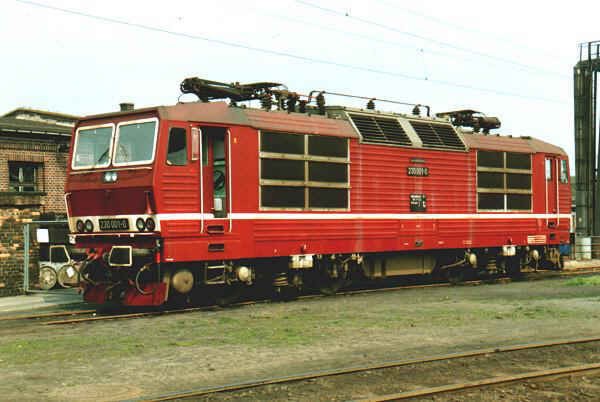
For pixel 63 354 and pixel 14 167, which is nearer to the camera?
pixel 63 354

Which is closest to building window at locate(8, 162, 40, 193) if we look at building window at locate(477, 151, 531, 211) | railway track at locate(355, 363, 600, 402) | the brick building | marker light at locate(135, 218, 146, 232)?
the brick building

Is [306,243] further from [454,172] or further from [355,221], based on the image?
[454,172]

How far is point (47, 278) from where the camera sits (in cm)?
1747

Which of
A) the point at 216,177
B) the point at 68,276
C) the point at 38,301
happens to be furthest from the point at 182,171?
the point at 38,301

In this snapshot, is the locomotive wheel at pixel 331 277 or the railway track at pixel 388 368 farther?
the locomotive wheel at pixel 331 277

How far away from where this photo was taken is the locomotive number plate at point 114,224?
14.6m

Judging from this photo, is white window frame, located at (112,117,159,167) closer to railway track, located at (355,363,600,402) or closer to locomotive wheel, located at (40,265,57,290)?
locomotive wheel, located at (40,265,57,290)

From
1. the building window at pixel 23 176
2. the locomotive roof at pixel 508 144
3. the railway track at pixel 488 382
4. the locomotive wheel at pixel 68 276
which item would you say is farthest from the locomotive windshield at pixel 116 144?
the building window at pixel 23 176

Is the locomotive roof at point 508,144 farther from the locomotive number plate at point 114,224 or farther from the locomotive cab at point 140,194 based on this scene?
the locomotive number plate at point 114,224

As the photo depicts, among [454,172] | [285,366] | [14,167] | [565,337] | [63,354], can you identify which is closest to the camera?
[285,366]

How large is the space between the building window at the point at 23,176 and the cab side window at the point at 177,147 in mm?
11869

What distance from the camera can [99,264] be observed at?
15.1m

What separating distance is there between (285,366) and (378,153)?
387 inches

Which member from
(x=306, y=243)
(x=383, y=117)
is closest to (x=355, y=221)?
(x=306, y=243)
